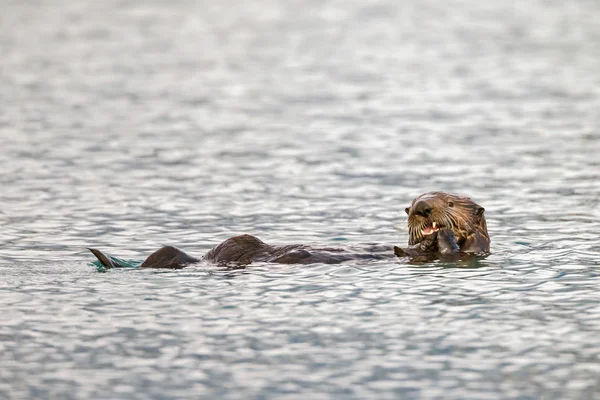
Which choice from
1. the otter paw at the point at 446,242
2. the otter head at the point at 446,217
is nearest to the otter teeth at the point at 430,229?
the otter head at the point at 446,217

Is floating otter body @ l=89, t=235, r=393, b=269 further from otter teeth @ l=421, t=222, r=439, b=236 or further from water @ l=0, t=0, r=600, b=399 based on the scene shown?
otter teeth @ l=421, t=222, r=439, b=236

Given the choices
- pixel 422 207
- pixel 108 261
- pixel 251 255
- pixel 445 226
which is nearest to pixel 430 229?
pixel 445 226

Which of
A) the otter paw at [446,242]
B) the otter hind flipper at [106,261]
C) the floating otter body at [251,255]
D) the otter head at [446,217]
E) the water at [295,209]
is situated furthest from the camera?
the otter head at [446,217]

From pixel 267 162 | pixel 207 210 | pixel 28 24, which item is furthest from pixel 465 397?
pixel 28 24

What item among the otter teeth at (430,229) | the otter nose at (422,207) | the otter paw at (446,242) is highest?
the otter nose at (422,207)

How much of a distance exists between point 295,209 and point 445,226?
245 cm

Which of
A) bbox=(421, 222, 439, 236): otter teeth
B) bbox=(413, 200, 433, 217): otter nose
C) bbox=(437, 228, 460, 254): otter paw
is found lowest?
bbox=(437, 228, 460, 254): otter paw

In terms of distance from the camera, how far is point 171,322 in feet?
20.2

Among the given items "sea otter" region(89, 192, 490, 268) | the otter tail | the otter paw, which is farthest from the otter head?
the otter tail

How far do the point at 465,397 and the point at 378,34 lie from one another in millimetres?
21323

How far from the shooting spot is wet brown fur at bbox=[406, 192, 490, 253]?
25.0 feet

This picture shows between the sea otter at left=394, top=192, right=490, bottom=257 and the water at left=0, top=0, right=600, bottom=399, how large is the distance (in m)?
0.16

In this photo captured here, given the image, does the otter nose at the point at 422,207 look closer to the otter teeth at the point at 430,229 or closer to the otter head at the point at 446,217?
the otter head at the point at 446,217

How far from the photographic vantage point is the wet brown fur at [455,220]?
7613 mm
